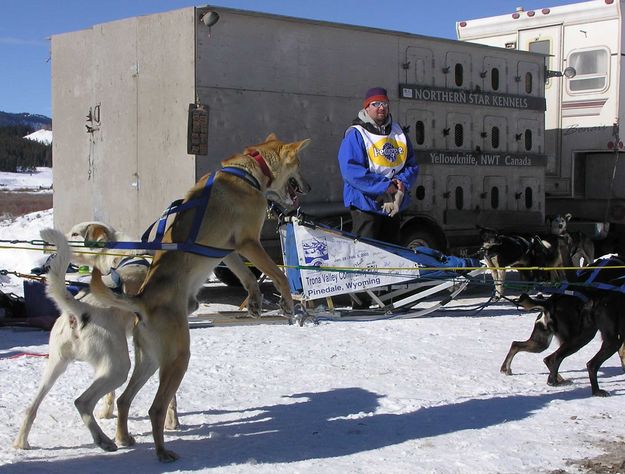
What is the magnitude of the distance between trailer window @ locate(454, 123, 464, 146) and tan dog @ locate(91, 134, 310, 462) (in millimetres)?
5360

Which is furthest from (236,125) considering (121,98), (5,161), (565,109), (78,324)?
(5,161)

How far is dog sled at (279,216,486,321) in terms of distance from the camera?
740cm

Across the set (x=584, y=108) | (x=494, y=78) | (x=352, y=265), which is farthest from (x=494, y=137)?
(x=352, y=265)

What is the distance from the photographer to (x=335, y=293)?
751 centimetres

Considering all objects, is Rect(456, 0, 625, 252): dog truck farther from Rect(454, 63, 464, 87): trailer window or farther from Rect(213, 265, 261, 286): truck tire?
Rect(213, 265, 261, 286): truck tire

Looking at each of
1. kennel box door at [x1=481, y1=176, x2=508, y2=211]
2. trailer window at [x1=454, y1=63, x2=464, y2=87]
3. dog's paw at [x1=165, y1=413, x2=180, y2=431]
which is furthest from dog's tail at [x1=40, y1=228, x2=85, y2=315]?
kennel box door at [x1=481, y1=176, x2=508, y2=211]

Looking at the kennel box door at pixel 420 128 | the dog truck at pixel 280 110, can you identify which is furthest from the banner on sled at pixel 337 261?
the kennel box door at pixel 420 128

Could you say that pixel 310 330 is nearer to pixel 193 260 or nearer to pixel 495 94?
pixel 193 260

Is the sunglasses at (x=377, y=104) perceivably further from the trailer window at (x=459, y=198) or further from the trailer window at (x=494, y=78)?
the trailer window at (x=494, y=78)

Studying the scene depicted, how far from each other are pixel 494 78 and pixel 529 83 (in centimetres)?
63

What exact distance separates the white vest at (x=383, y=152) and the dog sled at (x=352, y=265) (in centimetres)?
64

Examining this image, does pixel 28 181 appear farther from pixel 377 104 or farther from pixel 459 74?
pixel 377 104

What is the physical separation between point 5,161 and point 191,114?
52313 mm

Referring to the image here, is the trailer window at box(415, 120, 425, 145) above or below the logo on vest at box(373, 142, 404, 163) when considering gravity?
above
